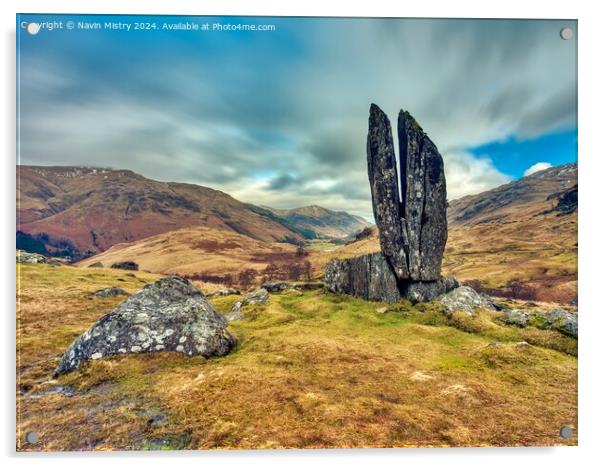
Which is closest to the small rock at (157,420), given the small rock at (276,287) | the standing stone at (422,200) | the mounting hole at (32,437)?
the mounting hole at (32,437)

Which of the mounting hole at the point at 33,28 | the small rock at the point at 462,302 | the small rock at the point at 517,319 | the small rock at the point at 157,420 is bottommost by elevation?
the small rock at the point at 157,420

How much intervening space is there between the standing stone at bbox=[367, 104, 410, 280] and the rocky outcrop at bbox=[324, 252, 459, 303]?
752 millimetres

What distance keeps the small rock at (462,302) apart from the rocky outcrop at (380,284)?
1448 millimetres

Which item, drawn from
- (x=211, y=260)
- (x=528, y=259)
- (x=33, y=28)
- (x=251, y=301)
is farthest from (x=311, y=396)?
(x=211, y=260)

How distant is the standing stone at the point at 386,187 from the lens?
21.6m

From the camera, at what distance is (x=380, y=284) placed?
70.1 feet

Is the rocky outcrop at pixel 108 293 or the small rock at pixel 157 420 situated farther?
the rocky outcrop at pixel 108 293

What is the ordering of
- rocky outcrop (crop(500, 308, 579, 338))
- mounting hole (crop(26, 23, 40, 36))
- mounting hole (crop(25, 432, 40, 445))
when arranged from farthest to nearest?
rocky outcrop (crop(500, 308, 579, 338)), mounting hole (crop(26, 23, 40, 36)), mounting hole (crop(25, 432, 40, 445))

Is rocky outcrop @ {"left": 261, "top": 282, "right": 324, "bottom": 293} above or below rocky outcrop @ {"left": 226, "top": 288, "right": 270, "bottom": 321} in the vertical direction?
above

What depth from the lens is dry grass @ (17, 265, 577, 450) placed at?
8.73 meters

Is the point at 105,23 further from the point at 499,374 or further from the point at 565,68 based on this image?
the point at 499,374

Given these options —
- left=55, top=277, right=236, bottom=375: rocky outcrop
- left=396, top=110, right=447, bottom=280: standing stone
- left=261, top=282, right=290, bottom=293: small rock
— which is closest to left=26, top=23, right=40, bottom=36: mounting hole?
left=55, top=277, right=236, bottom=375: rocky outcrop

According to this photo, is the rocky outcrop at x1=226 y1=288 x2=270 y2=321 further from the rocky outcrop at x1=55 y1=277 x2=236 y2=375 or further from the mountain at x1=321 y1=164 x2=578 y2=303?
the mountain at x1=321 y1=164 x2=578 y2=303

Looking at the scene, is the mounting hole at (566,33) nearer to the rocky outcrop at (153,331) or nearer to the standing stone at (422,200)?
the standing stone at (422,200)
